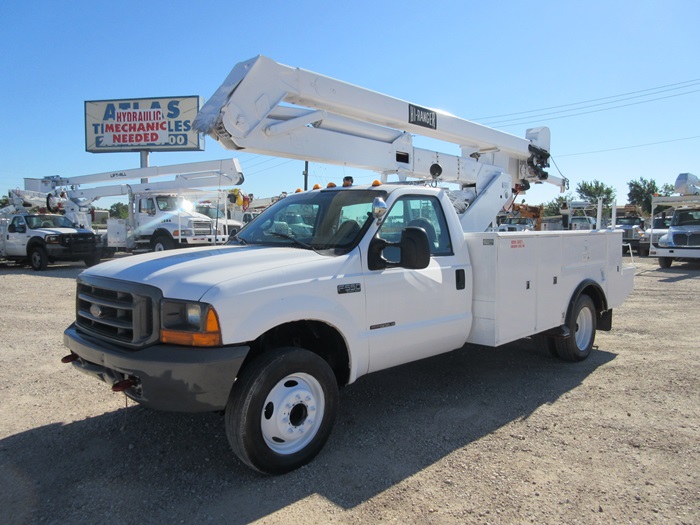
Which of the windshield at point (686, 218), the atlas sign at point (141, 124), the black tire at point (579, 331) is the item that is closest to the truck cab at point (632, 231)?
the windshield at point (686, 218)

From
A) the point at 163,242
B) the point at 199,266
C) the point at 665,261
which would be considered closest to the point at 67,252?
the point at 163,242

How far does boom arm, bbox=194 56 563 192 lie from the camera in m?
4.37

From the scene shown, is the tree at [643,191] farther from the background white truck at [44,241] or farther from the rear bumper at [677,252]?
the background white truck at [44,241]

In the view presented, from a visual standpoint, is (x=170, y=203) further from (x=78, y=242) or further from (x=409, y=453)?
(x=409, y=453)

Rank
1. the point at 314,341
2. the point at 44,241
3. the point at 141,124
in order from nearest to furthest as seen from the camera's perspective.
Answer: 1. the point at 314,341
2. the point at 44,241
3. the point at 141,124

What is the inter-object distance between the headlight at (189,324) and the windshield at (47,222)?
668 inches

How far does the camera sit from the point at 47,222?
57.0 feet

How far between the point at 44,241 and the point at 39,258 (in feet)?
2.22

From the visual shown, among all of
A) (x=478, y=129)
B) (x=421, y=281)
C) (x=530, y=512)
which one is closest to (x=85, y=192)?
(x=478, y=129)

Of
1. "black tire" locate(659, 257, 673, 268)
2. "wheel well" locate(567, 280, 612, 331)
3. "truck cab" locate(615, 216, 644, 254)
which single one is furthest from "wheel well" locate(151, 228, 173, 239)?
"truck cab" locate(615, 216, 644, 254)

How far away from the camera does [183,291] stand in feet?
9.94

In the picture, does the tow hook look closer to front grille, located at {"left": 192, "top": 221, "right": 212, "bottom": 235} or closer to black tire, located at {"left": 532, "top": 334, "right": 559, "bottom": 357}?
black tire, located at {"left": 532, "top": 334, "right": 559, "bottom": 357}

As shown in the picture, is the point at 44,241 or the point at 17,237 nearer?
the point at 44,241

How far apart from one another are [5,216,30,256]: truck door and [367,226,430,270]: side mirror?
17.1 m
